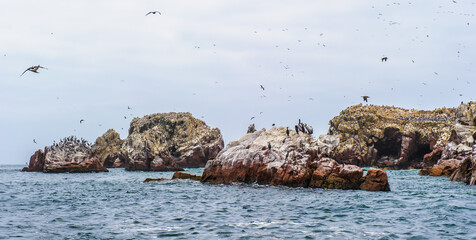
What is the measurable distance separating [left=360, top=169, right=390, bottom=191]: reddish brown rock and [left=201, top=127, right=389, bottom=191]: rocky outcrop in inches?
11.9

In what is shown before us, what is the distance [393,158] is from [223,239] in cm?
9041

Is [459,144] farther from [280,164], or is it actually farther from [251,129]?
[280,164]

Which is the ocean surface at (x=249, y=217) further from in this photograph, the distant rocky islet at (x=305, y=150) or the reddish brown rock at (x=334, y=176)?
the distant rocky islet at (x=305, y=150)

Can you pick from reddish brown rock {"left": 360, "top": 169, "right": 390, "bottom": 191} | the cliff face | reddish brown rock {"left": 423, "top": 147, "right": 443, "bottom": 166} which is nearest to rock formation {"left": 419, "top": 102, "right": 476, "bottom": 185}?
reddish brown rock {"left": 423, "top": 147, "right": 443, "bottom": 166}

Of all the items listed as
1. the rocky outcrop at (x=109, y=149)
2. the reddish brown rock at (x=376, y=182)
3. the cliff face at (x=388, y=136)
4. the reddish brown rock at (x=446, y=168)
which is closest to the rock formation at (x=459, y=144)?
the reddish brown rock at (x=446, y=168)

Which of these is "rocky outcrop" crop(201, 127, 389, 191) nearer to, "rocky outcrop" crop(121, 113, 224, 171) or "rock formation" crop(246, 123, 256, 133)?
"rock formation" crop(246, 123, 256, 133)

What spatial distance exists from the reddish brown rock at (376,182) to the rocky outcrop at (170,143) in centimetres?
6220

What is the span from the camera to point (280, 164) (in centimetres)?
3506

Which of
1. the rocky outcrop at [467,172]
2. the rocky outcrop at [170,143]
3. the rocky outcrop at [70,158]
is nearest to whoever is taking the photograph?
the rocky outcrop at [467,172]

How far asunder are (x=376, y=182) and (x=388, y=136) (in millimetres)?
70996

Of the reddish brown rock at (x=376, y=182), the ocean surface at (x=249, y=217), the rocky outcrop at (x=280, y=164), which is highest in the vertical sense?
the rocky outcrop at (x=280, y=164)

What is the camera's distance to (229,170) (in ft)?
125

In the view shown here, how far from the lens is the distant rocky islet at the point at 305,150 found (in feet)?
111

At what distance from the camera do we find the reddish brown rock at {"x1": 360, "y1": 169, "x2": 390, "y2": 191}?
3100cm
